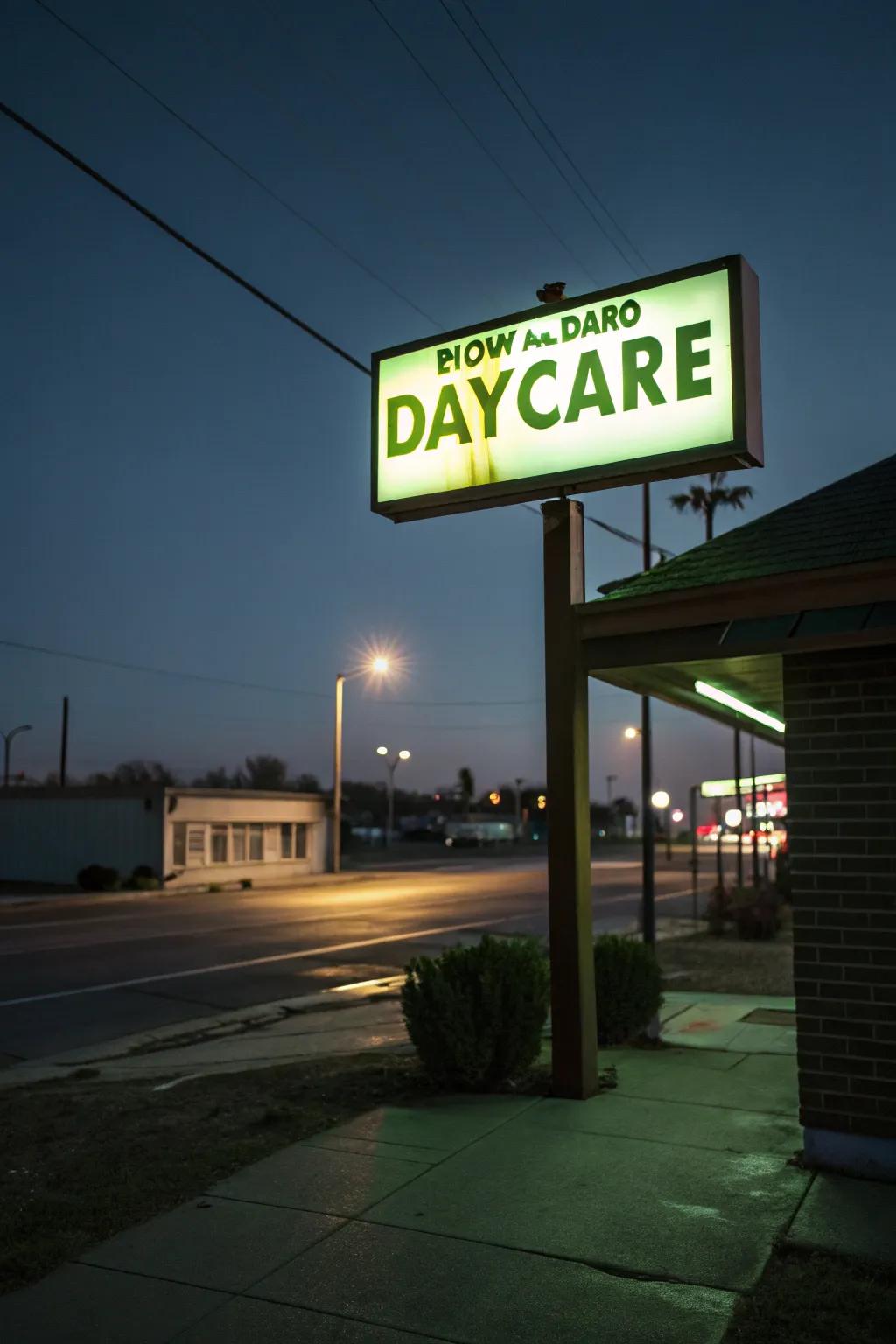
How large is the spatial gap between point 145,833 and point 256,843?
573 centimetres

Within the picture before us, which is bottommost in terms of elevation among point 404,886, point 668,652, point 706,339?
point 404,886

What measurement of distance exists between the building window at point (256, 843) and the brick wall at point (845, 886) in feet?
124

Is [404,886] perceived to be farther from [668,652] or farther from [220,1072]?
[668,652]

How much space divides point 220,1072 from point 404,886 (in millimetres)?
26705

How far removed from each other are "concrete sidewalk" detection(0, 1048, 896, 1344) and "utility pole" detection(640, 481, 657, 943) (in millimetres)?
11506

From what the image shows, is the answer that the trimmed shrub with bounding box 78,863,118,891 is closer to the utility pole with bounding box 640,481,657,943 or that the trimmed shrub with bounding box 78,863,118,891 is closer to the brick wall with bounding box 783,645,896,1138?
the utility pole with bounding box 640,481,657,943

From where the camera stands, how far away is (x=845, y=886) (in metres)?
6.09

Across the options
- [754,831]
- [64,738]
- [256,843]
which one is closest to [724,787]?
[754,831]

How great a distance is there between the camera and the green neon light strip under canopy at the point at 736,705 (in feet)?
27.3

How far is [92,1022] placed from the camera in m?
12.5

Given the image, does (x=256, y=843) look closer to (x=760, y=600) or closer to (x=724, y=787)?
(x=724, y=787)

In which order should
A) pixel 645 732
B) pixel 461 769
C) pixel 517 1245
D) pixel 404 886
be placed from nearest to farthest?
pixel 517 1245
pixel 645 732
pixel 404 886
pixel 461 769

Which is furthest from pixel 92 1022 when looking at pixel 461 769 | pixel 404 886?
pixel 461 769

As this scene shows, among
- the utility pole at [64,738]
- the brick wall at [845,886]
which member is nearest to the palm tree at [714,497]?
the brick wall at [845,886]
